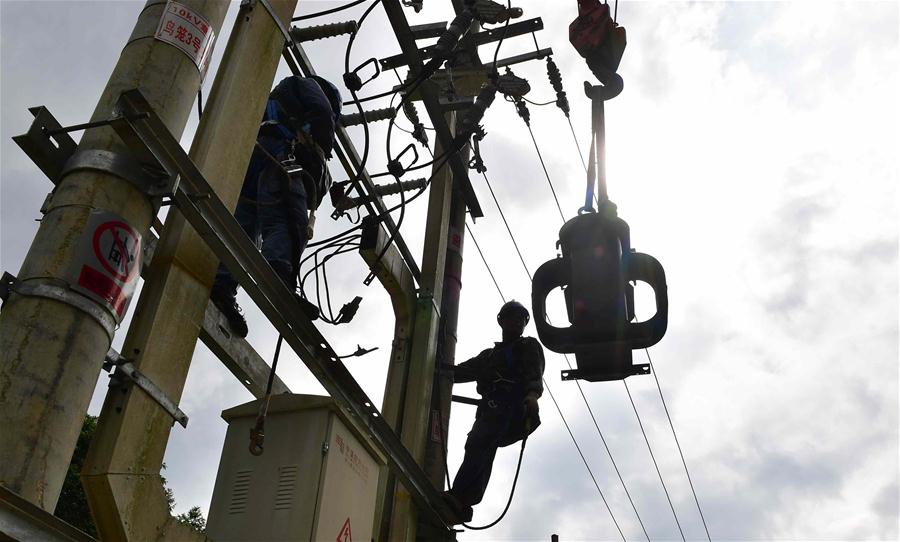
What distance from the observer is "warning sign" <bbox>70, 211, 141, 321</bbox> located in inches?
111

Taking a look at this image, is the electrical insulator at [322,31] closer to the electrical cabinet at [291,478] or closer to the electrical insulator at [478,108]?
the electrical insulator at [478,108]

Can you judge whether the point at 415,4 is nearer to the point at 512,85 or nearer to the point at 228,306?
the point at 512,85

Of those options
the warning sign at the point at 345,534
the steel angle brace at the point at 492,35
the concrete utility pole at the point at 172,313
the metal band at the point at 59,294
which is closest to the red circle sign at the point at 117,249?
the metal band at the point at 59,294

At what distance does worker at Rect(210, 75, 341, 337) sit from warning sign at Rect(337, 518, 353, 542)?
0.98 metres

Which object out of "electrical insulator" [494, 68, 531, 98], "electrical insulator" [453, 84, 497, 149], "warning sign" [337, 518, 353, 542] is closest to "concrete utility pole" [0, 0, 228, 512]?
"warning sign" [337, 518, 353, 542]

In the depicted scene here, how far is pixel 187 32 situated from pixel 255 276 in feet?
3.34

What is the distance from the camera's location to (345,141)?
6184 millimetres

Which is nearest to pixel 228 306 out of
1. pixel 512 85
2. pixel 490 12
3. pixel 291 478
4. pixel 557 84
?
pixel 291 478

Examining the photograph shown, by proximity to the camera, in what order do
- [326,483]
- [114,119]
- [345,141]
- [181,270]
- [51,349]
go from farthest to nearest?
1. [345,141]
2. [326,483]
3. [181,270]
4. [114,119]
5. [51,349]

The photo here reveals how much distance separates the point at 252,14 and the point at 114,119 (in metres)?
1.51

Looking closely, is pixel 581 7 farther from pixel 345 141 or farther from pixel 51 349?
pixel 51 349

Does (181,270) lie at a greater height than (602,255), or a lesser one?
lesser

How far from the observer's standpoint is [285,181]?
14.9ft

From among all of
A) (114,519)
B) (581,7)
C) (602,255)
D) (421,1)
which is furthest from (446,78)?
(114,519)
